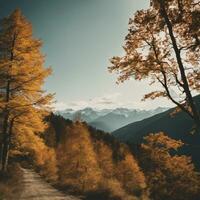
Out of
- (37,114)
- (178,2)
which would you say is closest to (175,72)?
(178,2)

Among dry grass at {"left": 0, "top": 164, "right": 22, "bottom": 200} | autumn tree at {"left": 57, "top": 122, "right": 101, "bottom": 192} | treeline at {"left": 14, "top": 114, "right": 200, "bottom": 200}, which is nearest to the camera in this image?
dry grass at {"left": 0, "top": 164, "right": 22, "bottom": 200}

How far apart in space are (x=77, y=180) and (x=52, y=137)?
44799 mm

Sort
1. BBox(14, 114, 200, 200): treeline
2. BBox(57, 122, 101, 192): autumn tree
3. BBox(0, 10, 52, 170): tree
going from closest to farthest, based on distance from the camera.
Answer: BBox(0, 10, 52, 170): tree < BBox(14, 114, 200, 200): treeline < BBox(57, 122, 101, 192): autumn tree

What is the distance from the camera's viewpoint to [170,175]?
1011 inches

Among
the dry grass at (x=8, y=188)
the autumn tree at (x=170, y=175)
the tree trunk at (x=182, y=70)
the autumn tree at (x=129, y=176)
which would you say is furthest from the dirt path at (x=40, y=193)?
the autumn tree at (x=129, y=176)

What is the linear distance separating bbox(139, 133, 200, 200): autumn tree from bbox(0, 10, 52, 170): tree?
913 centimetres

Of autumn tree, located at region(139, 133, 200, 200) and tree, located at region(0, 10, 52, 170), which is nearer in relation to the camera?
tree, located at region(0, 10, 52, 170)

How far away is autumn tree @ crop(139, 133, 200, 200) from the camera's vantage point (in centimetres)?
2462

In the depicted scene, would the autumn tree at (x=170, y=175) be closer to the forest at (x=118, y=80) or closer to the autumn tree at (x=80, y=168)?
the forest at (x=118, y=80)

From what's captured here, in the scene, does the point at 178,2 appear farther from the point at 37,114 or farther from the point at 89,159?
the point at 89,159

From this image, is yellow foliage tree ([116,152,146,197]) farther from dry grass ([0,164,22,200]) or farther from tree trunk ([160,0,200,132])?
tree trunk ([160,0,200,132])

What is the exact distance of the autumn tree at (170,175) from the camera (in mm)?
24625

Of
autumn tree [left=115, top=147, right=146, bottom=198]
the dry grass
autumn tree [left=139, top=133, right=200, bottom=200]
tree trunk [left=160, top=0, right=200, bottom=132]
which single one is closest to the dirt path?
the dry grass

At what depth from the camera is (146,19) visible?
12.2 metres
